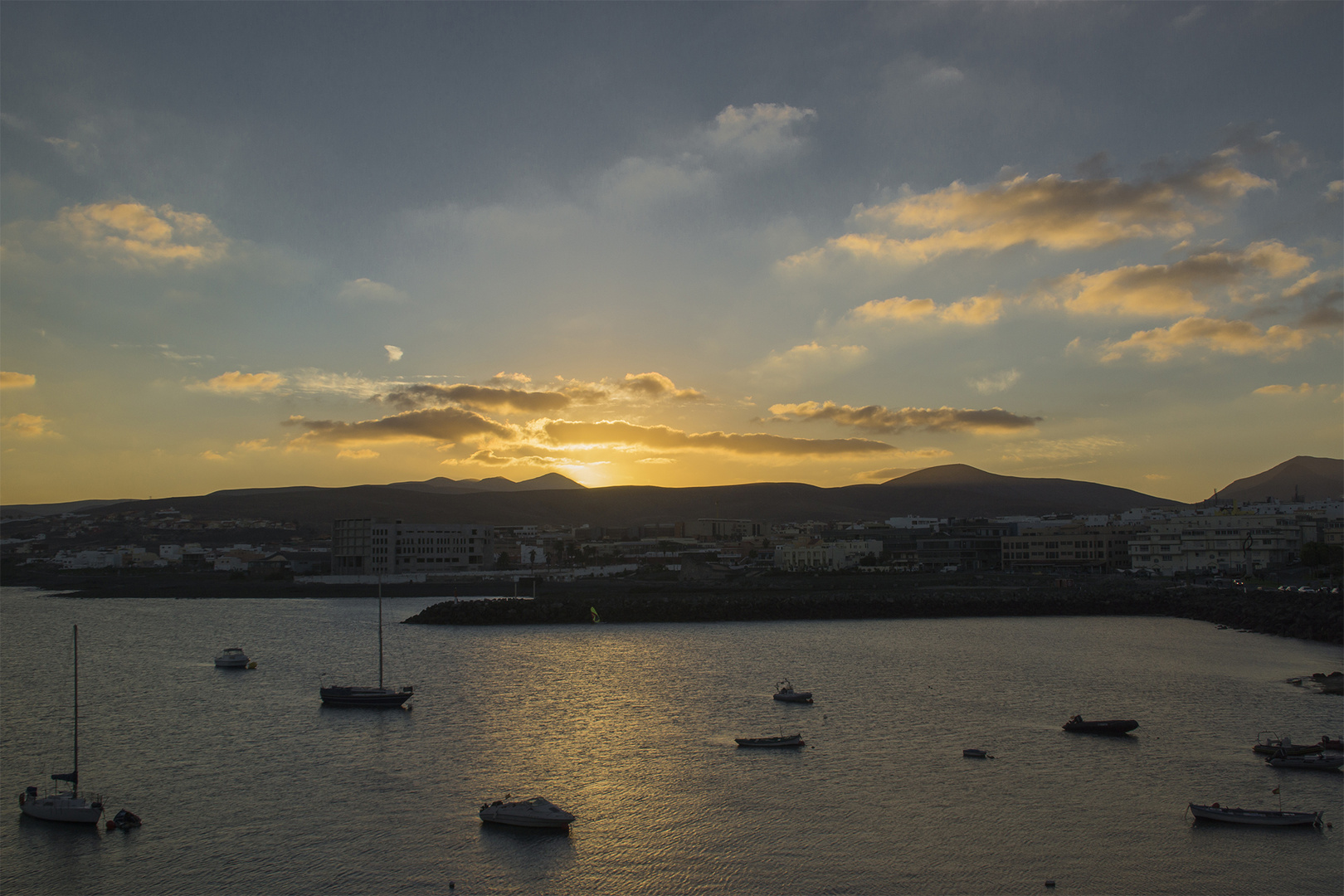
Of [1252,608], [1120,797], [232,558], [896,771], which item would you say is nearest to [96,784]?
[896,771]

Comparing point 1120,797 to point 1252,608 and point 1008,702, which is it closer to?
point 1008,702

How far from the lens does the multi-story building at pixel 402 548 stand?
108375 mm

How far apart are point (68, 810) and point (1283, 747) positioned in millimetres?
31077

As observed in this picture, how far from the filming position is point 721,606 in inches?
2606

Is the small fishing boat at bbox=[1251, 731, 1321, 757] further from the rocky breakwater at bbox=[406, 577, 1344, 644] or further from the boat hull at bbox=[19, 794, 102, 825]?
the rocky breakwater at bbox=[406, 577, 1344, 644]

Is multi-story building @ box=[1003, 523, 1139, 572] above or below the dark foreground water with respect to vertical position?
above

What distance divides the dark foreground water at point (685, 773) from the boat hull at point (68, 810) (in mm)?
335

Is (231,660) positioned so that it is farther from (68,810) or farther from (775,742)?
(775,742)

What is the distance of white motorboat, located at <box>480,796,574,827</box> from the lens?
800 inches

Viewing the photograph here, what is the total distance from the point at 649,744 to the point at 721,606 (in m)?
38.6

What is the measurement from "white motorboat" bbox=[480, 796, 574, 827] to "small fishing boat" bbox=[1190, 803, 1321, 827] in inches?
570

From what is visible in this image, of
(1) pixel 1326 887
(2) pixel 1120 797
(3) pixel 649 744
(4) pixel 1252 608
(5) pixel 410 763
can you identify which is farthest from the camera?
(4) pixel 1252 608

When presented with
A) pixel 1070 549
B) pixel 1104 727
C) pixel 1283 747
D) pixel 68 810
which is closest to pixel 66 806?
pixel 68 810

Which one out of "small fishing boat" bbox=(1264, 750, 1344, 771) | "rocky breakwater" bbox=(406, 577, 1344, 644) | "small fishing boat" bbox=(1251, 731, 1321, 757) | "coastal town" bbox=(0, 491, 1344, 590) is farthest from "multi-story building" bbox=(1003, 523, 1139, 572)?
"small fishing boat" bbox=(1264, 750, 1344, 771)
